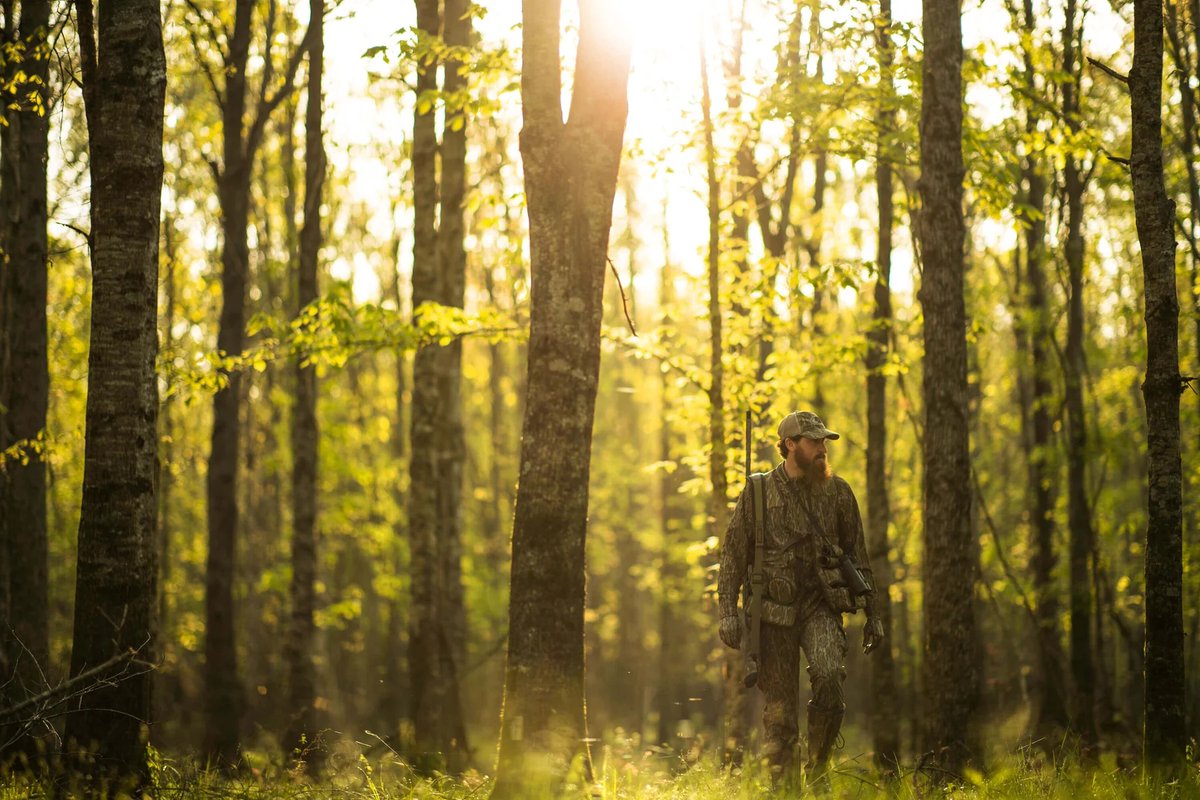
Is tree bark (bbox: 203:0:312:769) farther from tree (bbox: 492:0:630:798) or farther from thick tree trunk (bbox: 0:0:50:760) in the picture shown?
tree (bbox: 492:0:630:798)

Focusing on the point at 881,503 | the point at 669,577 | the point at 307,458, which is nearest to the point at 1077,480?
the point at 881,503

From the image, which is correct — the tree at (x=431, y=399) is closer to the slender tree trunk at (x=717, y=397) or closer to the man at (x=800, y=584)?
the slender tree trunk at (x=717, y=397)

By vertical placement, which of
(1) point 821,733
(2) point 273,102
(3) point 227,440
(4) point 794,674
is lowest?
(1) point 821,733

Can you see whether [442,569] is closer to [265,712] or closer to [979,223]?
[265,712]

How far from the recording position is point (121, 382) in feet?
22.3

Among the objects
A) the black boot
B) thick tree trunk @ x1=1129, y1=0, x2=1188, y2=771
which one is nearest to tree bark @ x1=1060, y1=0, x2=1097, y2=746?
thick tree trunk @ x1=1129, y1=0, x2=1188, y2=771

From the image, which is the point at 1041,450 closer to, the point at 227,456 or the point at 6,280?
the point at 227,456

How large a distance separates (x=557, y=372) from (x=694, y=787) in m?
2.77

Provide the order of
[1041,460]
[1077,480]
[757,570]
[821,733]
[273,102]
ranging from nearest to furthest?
[821,733], [757,570], [273,102], [1077,480], [1041,460]

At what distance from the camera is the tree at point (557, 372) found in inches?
270

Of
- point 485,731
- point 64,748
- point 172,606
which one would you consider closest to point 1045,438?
point 485,731

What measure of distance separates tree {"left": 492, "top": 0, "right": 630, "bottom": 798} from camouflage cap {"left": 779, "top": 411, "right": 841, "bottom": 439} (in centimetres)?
140

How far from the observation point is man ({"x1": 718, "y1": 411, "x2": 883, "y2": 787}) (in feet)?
24.0

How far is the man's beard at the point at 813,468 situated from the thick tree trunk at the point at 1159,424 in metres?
2.10
